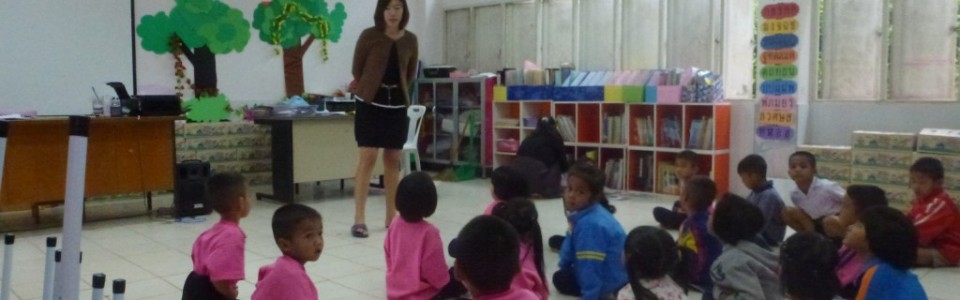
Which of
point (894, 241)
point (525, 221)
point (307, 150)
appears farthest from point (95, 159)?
→ point (894, 241)

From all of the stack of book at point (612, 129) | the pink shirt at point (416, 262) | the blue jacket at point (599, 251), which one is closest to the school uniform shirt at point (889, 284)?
the blue jacket at point (599, 251)

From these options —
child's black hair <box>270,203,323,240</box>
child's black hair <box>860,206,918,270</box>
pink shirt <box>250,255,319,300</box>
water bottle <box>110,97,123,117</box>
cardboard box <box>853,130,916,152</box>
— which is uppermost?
water bottle <box>110,97,123,117</box>

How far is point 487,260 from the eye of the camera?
175cm

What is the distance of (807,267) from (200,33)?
5.87m

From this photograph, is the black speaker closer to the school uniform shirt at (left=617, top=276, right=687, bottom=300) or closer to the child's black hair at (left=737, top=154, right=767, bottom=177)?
the child's black hair at (left=737, top=154, right=767, bottom=177)

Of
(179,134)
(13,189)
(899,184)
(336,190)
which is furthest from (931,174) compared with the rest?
(179,134)

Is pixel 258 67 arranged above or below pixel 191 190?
above

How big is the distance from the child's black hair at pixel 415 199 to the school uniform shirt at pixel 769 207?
175 centimetres

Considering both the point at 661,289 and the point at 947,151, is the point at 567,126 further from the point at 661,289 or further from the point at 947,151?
the point at 661,289

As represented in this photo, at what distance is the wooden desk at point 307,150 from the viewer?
6125 mm

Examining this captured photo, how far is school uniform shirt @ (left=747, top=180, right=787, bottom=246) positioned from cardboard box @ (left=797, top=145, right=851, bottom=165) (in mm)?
1669

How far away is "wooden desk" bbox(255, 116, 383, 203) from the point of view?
6.12 metres

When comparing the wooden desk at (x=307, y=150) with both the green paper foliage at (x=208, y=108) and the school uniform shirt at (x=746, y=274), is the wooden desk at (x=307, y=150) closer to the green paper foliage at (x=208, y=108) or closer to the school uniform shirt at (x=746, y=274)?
the green paper foliage at (x=208, y=108)

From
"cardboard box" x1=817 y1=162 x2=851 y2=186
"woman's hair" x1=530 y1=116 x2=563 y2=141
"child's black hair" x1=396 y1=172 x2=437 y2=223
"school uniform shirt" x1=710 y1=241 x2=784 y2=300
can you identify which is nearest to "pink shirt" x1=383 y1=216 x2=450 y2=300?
"child's black hair" x1=396 y1=172 x2=437 y2=223
